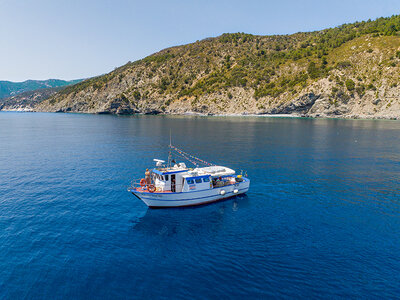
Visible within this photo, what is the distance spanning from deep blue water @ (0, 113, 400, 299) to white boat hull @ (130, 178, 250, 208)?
3.49 ft

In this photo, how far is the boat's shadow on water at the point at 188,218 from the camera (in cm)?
2800

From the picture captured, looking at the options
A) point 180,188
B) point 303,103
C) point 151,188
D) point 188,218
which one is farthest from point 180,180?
point 303,103

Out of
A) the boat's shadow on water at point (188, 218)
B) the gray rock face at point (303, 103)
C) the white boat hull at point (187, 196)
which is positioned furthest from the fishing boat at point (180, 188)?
the gray rock face at point (303, 103)

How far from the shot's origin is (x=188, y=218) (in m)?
31.0

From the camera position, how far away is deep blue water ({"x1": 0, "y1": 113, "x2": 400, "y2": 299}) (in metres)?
19.0

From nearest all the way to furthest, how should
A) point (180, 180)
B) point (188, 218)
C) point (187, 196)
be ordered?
point (188, 218), point (187, 196), point (180, 180)

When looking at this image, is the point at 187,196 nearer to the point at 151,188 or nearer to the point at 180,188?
the point at 180,188

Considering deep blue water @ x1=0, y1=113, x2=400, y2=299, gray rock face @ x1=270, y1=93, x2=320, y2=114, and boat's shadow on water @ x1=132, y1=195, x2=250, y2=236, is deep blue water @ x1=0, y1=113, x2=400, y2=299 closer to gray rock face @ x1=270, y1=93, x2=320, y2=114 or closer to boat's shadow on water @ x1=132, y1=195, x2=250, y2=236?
boat's shadow on water @ x1=132, y1=195, x2=250, y2=236

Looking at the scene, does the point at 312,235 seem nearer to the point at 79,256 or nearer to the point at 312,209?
the point at 312,209

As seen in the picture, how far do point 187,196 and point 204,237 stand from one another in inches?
335

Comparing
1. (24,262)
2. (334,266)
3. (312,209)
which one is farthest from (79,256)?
(312,209)

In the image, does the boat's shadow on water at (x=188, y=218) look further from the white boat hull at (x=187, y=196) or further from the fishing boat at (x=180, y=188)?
the fishing boat at (x=180, y=188)

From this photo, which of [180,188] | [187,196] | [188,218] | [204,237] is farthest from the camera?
[180,188]

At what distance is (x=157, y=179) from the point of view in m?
34.6
